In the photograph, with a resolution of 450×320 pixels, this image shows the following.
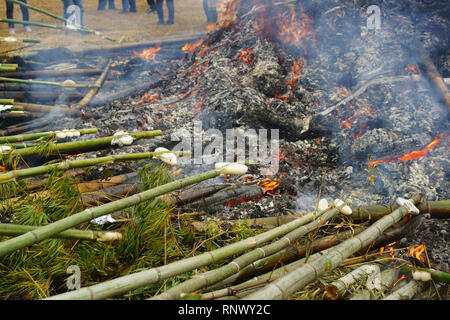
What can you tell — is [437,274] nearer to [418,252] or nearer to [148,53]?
[418,252]

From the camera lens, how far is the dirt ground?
10.9m

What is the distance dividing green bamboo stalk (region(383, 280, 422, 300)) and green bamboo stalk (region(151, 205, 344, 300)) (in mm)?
749

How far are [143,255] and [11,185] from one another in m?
1.30

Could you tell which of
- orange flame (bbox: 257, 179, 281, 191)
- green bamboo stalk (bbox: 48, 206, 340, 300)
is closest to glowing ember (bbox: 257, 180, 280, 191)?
orange flame (bbox: 257, 179, 281, 191)

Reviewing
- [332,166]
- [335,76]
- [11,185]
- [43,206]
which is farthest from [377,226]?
[335,76]

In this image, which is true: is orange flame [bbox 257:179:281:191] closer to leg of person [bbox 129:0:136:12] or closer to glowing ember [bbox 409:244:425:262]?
glowing ember [bbox 409:244:425:262]

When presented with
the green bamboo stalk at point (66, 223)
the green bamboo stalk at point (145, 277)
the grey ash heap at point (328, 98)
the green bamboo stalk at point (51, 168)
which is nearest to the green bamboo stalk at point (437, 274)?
the green bamboo stalk at point (145, 277)

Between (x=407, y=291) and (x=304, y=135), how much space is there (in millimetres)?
3609

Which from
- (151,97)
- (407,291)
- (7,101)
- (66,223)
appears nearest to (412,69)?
(407,291)

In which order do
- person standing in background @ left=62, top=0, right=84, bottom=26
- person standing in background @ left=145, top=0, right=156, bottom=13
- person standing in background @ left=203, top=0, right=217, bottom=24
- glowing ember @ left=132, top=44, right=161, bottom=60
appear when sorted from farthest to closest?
person standing in background @ left=203, top=0, right=217, bottom=24 < person standing in background @ left=145, top=0, right=156, bottom=13 < person standing in background @ left=62, top=0, right=84, bottom=26 < glowing ember @ left=132, top=44, right=161, bottom=60

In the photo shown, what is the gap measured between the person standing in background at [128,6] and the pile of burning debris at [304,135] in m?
6.51
